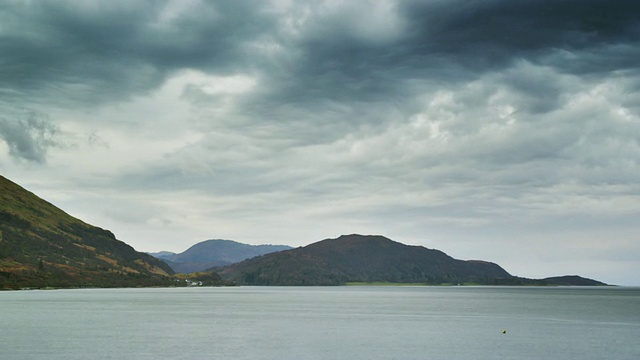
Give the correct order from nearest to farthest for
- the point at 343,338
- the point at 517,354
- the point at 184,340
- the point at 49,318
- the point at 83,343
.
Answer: the point at 517,354 < the point at 83,343 < the point at 184,340 < the point at 343,338 < the point at 49,318

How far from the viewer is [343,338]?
116188 mm

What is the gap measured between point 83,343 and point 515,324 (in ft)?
347

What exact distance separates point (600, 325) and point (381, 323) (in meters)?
55.3

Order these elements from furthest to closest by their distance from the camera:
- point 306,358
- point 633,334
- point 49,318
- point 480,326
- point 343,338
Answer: point 49,318, point 480,326, point 633,334, point 343,338, point 306,358

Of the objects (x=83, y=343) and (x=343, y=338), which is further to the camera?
(x=343, y=338)

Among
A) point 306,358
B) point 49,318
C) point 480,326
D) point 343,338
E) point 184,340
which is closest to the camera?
point 306,358

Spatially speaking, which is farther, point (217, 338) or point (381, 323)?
point (381, 323)

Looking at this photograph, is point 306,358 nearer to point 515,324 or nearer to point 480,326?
point 480,326

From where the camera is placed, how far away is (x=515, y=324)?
514ft

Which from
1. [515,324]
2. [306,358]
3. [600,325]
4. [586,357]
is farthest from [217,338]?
[600,325]

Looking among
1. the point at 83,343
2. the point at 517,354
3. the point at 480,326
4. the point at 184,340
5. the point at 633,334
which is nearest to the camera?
the point at 517,354

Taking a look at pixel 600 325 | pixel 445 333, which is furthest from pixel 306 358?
pixel 600 325

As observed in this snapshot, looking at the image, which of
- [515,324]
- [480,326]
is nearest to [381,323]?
[480,326]

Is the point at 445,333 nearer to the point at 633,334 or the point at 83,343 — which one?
the point at 633,334
